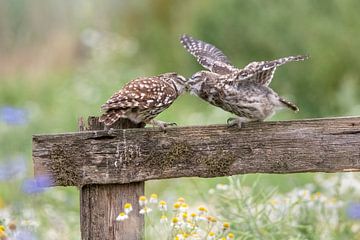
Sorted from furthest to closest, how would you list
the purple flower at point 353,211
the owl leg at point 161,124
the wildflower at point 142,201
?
the purple flower at point 353,211
the owl leg at point 161,124
the wildflower at point 142,201

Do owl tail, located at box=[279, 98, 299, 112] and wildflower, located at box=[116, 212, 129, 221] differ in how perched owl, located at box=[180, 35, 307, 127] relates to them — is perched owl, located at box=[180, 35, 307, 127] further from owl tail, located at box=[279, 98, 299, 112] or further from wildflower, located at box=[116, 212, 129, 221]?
wildflower, located at box=[116, 212, 129, 221]

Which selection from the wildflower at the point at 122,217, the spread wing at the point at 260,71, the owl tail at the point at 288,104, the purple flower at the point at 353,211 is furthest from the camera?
the purple flower at the point at 353,211

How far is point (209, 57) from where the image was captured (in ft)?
18.1

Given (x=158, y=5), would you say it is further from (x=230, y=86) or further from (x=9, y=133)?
(x=230, y=86)

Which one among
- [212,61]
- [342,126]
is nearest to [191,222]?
[342,126]

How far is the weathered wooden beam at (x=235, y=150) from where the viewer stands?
13.4 ft

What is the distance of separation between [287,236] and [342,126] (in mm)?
1067

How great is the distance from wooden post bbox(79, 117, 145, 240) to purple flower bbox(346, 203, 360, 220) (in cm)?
161

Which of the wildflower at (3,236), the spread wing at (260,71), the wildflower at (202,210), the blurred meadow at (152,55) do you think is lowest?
the wildflower at (3,236)

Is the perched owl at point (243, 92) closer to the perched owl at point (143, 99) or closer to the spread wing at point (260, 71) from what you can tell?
the spread wing at point (260, 71)

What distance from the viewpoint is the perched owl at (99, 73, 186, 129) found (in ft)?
14.0

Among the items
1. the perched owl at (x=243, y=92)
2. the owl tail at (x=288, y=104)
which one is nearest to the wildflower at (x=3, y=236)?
the perched owl at (x=243, y=92)

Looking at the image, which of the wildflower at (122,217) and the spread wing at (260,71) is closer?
the wildflower at (122,217)

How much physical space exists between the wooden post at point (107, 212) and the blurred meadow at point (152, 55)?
2444mm
